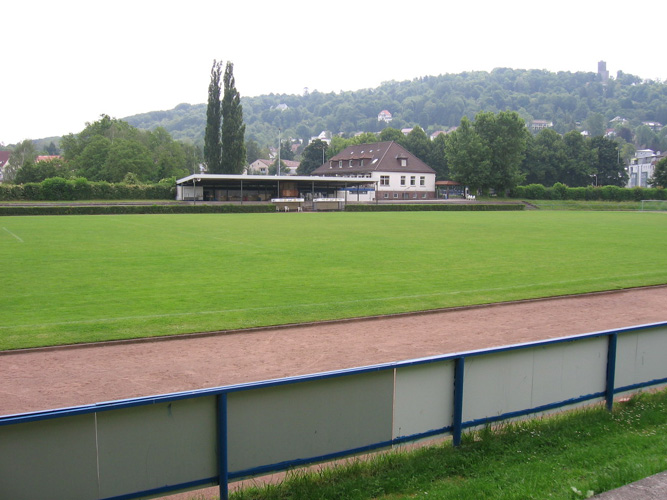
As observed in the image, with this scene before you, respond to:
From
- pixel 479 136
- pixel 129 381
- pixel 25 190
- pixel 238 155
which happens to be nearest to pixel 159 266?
pixel 129 381

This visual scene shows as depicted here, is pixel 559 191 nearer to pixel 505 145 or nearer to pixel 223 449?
pixel 505 145

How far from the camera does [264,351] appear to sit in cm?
1046

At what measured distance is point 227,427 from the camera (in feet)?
16.5

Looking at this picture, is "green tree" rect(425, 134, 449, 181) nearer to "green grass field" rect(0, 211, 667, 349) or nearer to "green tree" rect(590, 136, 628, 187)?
"green tree" rect(590, 136, 628, 187)

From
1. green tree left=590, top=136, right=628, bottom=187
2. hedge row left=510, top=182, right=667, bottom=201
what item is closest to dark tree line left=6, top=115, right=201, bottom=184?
hedge row left=510, top=182, right=667, bottom=201

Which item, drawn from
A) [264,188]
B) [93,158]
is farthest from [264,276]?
[93,158]

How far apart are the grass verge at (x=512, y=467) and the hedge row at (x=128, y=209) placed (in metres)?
59.2

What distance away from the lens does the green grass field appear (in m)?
12.8

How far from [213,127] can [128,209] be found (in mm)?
26936

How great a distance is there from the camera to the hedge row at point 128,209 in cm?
5687

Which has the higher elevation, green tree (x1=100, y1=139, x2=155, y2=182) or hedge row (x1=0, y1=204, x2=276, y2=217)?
green tree (x1=100, y1=139, x2=155, y2=182)

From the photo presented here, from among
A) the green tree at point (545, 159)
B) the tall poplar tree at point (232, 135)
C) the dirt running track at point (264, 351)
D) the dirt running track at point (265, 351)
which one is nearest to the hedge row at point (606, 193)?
the green tree at point (545, 159)

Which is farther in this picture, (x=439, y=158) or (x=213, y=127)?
(x=439, y=158)

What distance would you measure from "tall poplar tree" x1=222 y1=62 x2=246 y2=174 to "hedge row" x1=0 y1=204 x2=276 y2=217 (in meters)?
19.3
